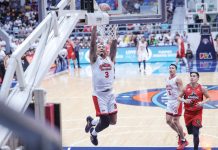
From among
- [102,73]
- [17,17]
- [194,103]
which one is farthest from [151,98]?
[17,17]

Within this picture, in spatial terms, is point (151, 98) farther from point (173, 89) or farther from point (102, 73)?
point (102, 73)

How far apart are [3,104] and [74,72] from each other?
19.8 metres

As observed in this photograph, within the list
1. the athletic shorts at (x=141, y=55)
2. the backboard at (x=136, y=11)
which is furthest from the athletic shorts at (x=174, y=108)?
the athletic shorts at (x=141, y=55)

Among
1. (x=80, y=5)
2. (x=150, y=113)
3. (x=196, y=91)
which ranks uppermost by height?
(x=80, y=5)

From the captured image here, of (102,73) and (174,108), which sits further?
(174,108)

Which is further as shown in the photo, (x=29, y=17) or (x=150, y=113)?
(x=29, y=17)

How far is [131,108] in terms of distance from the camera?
11.8m

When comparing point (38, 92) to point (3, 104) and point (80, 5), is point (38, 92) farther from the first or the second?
point (80, 5)

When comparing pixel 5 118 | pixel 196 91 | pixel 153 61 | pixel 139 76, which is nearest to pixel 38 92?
pixel 5 118

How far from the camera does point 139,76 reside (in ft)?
60.6

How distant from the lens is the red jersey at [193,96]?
7.19 metres

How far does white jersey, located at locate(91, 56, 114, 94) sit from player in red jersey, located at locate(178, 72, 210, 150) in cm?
123

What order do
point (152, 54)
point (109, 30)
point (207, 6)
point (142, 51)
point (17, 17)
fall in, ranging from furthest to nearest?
point (17, 17), point (207, 6), point (152, 54), point (142, 51), point (109, 30)

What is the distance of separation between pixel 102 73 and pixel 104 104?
501mm
